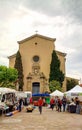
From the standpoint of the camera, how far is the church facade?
5738cm

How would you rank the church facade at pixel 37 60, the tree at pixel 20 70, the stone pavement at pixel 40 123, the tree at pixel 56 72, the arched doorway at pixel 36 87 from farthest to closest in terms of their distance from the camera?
the arched doorway at pixel 36 87, the church facade at pixel 37 60, the tree at pixel 20 70, the tree at pixel 56 72, the stone pavement at pixel 40 123

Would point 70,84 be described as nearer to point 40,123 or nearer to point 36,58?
point 36,58

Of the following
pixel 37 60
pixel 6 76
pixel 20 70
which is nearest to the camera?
pixel 6 76

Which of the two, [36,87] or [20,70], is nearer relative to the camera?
[20,70]

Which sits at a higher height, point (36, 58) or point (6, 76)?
point (36, 58)

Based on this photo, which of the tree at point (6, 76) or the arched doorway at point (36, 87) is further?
the arched doorway at point (36, 87)

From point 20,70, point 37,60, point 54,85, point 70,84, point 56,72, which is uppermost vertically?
point 37,60

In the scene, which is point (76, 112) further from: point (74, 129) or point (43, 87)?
point (43, 87)

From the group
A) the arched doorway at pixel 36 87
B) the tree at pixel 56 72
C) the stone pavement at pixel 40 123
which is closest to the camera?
the stone pavement at pixel 40 123

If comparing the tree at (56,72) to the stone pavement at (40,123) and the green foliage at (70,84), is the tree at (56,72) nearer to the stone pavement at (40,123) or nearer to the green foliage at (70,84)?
the green foliage at (70,84)

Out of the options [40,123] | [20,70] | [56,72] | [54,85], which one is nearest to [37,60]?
[20,70]

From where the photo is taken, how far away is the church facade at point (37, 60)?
188 ft

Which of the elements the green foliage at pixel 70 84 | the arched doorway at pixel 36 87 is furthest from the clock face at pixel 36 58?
the green foliage at pixel 70 84

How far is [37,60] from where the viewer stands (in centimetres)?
5825
